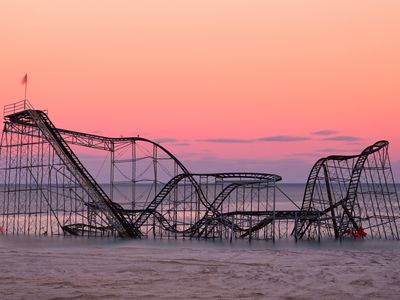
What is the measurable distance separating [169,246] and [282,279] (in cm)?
1439

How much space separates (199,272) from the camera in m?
21.0

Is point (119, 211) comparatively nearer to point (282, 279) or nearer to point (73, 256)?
point (73, 256)

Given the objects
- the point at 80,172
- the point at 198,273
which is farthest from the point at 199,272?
the point at 80,172

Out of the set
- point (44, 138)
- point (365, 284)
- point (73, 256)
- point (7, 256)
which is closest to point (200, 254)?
point (73, 256)

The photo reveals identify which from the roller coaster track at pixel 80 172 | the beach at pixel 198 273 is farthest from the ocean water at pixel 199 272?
the roller coaster track at pixel 80 172

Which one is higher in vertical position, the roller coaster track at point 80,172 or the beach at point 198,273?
the roller coaster track at point 80,172

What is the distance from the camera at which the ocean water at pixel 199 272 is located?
16703 millimetres

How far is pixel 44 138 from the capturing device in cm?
3906

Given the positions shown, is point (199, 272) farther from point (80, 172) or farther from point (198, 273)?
point (80, 172)

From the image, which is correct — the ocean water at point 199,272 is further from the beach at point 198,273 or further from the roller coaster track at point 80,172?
the roller coaster track at point 80,172

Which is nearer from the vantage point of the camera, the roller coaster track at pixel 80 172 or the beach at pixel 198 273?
the beach at pixel 198 273

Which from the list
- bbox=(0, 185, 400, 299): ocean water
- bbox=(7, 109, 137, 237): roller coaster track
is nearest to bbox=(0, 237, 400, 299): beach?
bbox=(0, 185, 400, 299): ocean water

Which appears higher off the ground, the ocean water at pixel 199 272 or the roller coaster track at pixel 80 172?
the roller coaster track at pixel 80 172

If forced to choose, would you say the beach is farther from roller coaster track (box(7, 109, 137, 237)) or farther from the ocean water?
roller coaster track (box(7, 109, 137, 237))
